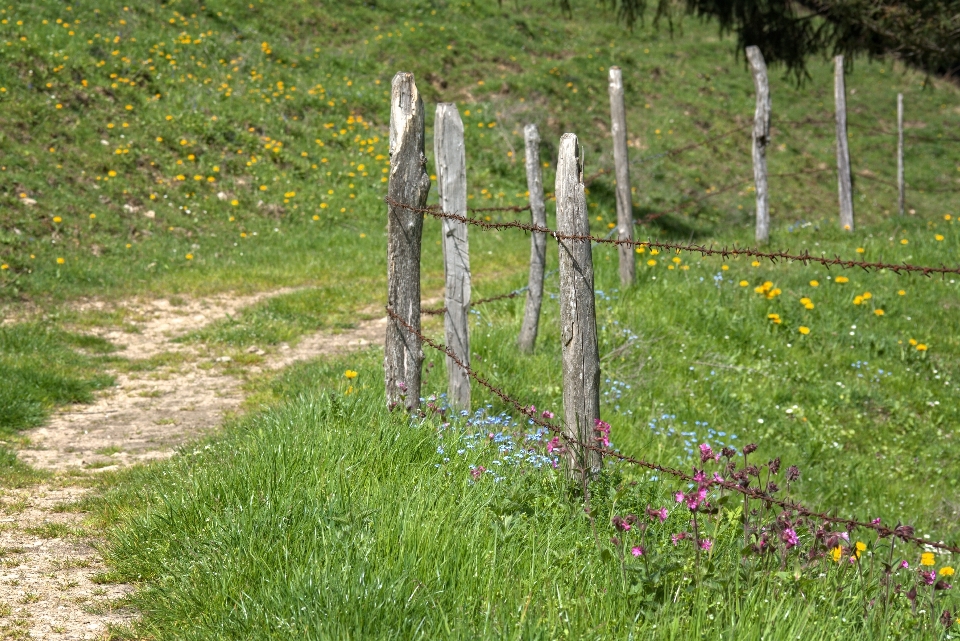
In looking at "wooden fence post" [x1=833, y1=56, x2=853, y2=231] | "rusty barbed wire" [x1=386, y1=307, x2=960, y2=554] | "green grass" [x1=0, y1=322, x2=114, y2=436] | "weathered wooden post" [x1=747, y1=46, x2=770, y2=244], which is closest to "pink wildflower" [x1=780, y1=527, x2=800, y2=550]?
"rusty barbed wire" [x1=386, y1=307, x2=960, y2=554]

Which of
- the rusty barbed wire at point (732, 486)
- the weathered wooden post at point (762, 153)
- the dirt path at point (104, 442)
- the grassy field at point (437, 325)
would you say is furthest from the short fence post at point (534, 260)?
the weathered wooden post at point (762, 153)

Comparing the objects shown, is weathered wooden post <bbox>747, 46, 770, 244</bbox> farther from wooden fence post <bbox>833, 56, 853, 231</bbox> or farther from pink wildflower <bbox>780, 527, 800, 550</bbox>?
pink wildflower <bbox>780, 527, 800, 550</bbox>

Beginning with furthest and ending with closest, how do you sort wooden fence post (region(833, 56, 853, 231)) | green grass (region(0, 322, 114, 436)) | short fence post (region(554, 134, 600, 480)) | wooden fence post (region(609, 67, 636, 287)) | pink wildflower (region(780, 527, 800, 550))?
wooden fence post (region(833, 56, 853, 231))
wooden fence post (region(609, 67, 636, 287))
green grass (region(0, 322, 114, 436))
short fence post (region(554, 134, 600, 480))
pink wildflower (region(780, 527, 800, 550))

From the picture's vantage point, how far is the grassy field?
307cm

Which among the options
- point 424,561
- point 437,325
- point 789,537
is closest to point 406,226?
point 424,561

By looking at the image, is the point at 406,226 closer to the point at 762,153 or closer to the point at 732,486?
the point at 732,486

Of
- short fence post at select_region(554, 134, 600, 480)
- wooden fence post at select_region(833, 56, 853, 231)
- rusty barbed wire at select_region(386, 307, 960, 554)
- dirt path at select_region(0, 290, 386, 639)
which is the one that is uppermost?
wooden fence post at select_region(833, 56, 853, 231)

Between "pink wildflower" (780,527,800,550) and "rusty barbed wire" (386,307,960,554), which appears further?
"pink wildflower" (780,527,800,550)

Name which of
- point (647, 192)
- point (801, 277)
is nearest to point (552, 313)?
point (801, 277)

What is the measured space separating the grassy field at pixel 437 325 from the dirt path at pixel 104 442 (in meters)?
0.22

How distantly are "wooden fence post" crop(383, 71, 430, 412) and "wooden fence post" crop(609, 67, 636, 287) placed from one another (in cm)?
370

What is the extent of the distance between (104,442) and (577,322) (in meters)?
3.62

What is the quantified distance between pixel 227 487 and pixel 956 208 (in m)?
17.0

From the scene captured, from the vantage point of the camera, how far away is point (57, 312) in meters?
8.52
